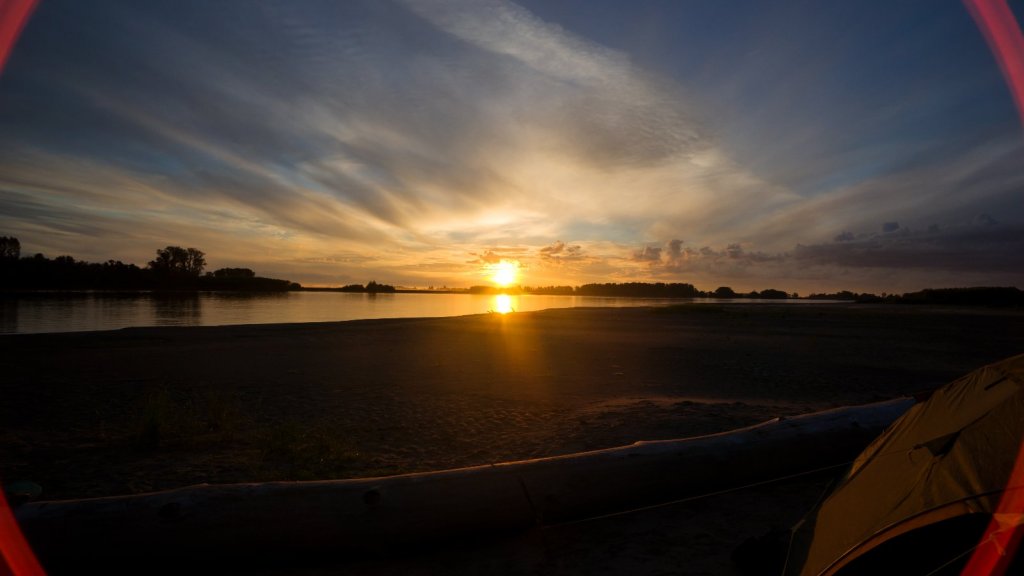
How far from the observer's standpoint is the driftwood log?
3.80 meters

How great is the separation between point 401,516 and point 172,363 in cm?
1412

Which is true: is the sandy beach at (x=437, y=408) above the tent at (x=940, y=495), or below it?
below

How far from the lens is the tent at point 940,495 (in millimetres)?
2672

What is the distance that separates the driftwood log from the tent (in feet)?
5.04

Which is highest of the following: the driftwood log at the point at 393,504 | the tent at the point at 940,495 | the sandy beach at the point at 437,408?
the tent at the point at 940,495

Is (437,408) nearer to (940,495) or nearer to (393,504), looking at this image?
(393,504)

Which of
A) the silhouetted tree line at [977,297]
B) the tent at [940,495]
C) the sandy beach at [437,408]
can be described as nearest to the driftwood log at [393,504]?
the sandy beach at [437,408]

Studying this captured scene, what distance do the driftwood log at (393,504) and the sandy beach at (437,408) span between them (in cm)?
24

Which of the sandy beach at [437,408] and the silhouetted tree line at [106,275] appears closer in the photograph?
the sandy beach at [437,408]

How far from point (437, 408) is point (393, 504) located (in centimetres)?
568

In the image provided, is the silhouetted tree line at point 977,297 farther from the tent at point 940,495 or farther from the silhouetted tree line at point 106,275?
the silhouetted tree line at point 106,275

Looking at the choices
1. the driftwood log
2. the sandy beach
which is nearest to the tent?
the sandy beach

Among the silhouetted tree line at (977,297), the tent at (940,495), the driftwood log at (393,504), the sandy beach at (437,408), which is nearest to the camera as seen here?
Result: the tent at (940,495)

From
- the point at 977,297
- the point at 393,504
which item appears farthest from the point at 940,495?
the point at 977,297
